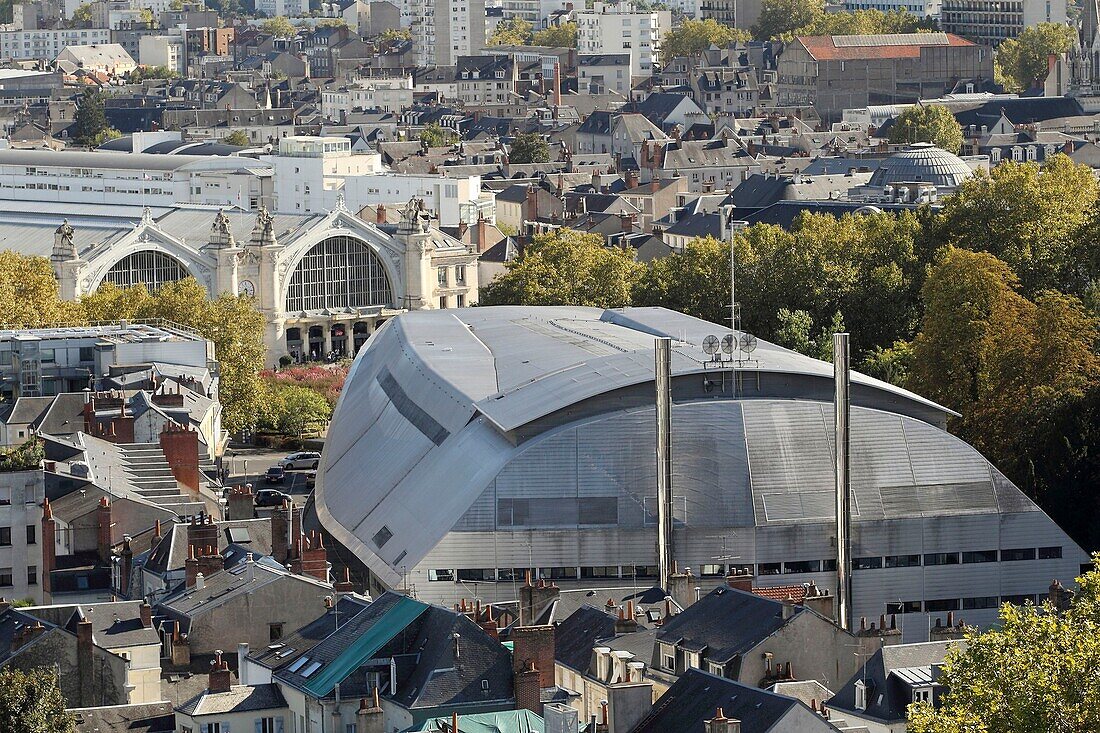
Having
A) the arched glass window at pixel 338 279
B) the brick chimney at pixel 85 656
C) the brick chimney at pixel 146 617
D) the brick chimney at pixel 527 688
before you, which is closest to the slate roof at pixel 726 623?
the brick chimney at pixel 527 688

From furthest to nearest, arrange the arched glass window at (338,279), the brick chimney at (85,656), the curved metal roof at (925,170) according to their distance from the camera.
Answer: the curved metal roof at (925,170), the arched glass window at (338,279), the brick chimney at (85,656)

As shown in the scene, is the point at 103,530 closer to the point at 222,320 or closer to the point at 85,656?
the point at 85,656

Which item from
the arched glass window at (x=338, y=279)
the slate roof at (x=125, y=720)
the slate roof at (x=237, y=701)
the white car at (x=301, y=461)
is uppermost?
the slate roof at (x=237, y=701)

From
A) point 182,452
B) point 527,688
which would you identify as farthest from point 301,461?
point 527,688

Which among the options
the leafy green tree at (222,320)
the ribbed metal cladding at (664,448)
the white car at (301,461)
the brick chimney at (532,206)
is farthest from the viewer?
the brick chimney at (532,206)

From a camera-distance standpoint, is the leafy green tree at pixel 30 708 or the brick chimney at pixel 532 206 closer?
the leafy green tree at pixel 30 708

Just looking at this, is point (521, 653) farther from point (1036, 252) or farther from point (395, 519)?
point (1036, 252)

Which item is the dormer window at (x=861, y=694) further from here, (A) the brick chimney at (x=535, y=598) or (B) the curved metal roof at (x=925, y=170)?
(B) the curved metal roof at (x=925, y=170)

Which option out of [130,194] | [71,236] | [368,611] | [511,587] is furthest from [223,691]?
[130,194]
